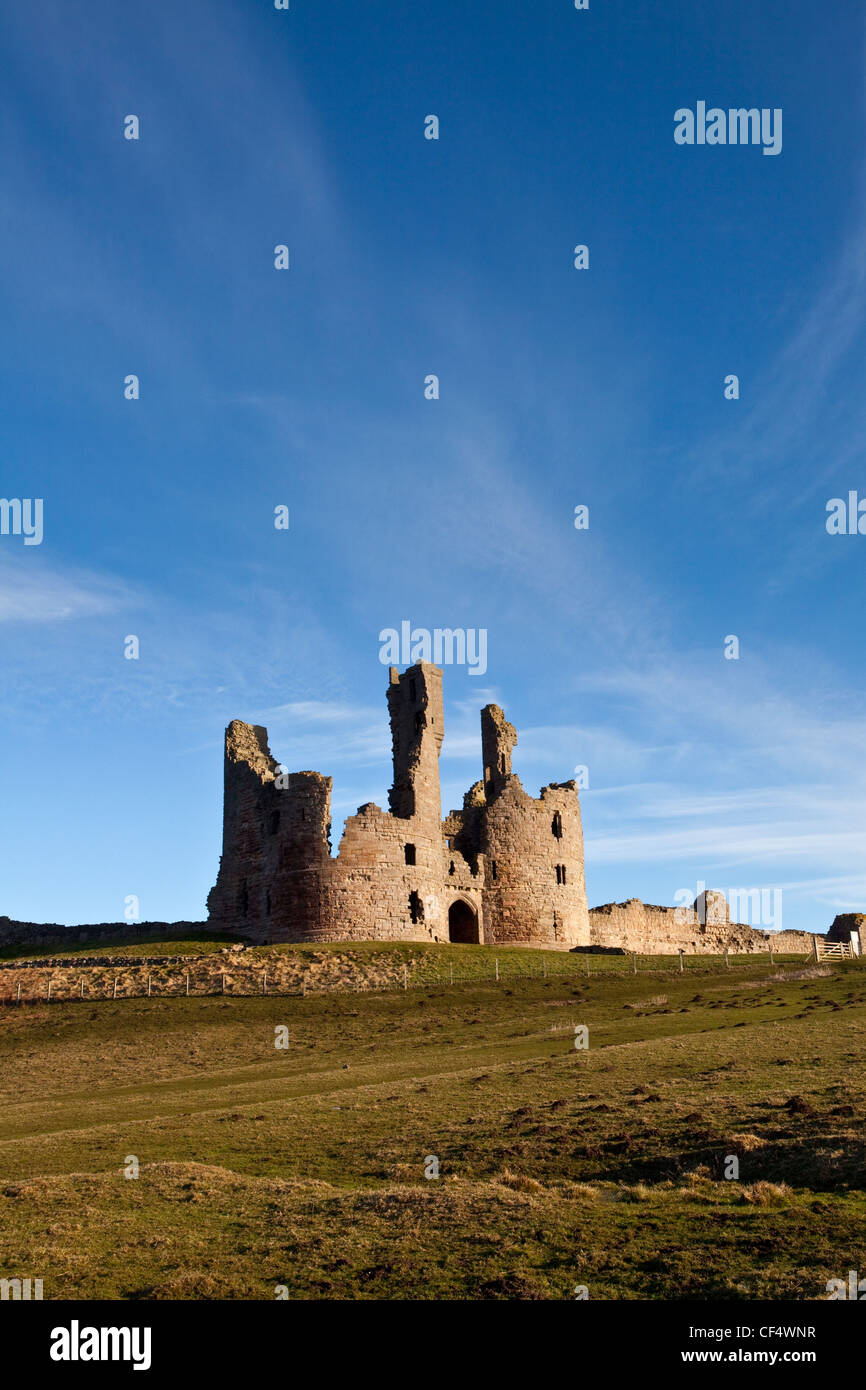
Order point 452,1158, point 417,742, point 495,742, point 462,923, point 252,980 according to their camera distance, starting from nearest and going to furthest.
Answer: point 452,1158 → point 252,980 → point 417,742 → point 462,923 → point 495,742

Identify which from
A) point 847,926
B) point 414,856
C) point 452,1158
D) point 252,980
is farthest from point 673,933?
point 452,1158

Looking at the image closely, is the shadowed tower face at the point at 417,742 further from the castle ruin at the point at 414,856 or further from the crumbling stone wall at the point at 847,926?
the crumbling stone wall at the point at 847,926

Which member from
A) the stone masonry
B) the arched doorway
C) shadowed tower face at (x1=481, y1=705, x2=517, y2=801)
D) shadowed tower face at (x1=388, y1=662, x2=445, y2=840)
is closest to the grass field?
the stone masonry

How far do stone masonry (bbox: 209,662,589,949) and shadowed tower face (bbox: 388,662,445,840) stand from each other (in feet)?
0.28

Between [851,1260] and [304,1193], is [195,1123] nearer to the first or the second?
[304,1193]

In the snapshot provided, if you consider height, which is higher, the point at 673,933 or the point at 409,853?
the point at 409,853

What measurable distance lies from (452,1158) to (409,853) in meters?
40.9

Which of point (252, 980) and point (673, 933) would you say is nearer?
point (252, 980)

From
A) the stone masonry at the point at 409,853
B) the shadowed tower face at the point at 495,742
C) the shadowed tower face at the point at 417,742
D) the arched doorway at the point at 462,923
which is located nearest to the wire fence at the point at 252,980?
the stone masonry at the point at 409,853

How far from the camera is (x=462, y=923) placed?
6350 cm

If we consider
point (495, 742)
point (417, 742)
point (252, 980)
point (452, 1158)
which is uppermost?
point (495, 742)

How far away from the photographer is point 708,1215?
1351 centimetres

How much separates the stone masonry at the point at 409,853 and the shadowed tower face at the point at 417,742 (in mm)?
86

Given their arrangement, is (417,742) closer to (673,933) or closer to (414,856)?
(414,856)
